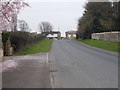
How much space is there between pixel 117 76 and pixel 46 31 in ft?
353

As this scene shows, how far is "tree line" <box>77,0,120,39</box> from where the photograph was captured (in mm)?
43972

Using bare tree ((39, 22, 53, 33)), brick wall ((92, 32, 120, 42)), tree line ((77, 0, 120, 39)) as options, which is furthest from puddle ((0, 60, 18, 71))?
bare tree ((39, 22, 53, 33))

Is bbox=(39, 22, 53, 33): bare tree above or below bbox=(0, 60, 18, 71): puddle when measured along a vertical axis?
above

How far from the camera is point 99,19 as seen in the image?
47.0 m

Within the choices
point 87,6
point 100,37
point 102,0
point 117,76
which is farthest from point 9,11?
point 87,6

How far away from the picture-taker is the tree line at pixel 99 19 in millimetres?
43972

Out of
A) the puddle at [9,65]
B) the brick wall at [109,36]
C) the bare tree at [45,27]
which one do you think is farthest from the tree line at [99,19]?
the bare tree at [45,27]

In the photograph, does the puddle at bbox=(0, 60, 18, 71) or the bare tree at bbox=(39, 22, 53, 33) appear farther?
the bare tree at bbox=(39, 22, 53, 33)

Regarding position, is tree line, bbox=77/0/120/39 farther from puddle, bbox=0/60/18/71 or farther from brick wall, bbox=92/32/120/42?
puddle, bbox=0/60/18/71

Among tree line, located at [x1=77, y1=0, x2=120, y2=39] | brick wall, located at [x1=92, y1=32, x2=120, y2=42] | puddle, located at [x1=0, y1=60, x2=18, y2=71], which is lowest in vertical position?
puddle, located at [x1=0, y1=60, x2=18, y2=71]

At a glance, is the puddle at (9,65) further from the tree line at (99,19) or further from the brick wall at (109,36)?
the tree line at (99,19)

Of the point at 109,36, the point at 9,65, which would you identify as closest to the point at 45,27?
the point at 109,36

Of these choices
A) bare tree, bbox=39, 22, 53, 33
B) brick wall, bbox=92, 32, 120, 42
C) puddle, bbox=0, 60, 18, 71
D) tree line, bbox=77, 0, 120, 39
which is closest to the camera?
puddle, bbox=0, 60, 18, 71

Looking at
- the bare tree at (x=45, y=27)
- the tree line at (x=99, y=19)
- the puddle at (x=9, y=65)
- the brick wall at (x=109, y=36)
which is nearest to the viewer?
the puddle at (x=9, y=65)
